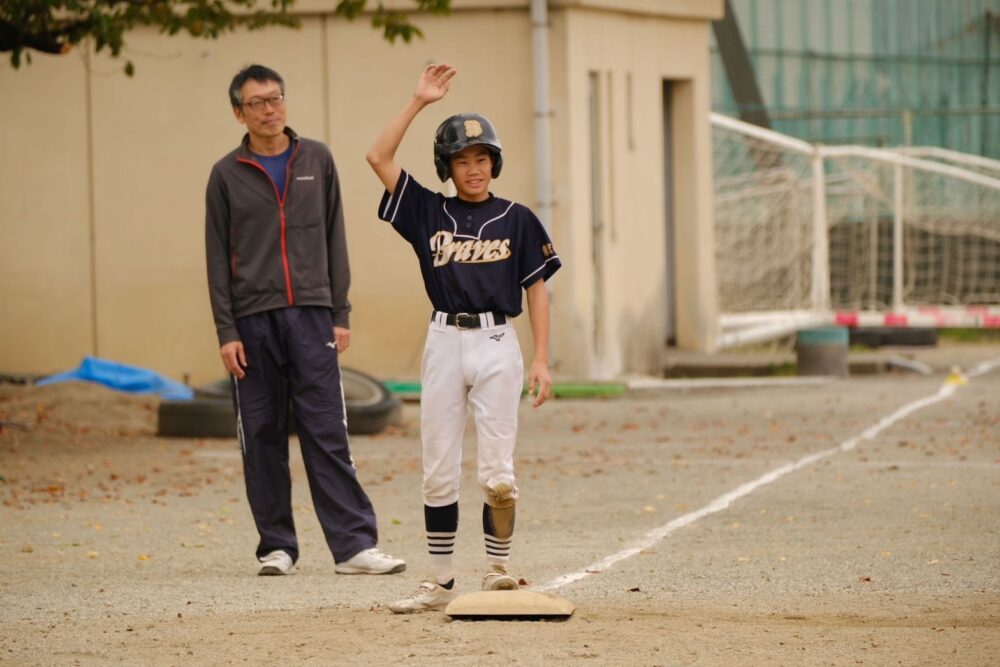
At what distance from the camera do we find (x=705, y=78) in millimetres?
22391

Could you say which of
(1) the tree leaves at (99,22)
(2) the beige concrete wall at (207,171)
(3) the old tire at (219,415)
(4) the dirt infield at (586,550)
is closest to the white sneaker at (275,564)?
(4) the dirt infield at (586,550)

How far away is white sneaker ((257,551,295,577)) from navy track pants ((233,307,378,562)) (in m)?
0.04

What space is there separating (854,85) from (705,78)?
1808 centimetres

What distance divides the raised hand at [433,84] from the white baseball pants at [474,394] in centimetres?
86

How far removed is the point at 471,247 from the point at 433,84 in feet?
2.17

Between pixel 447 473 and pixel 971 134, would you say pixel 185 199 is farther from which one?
pixel 971 134

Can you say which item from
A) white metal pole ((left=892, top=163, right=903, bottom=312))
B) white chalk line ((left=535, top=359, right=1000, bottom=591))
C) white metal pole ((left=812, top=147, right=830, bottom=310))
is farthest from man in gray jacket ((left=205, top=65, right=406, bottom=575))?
white metal pole ((left=812, top=147, right=830, bottom=310))

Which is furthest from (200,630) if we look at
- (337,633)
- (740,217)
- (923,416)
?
(740,217)

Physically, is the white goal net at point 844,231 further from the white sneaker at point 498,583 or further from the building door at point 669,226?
the white sneaker at point 498,583

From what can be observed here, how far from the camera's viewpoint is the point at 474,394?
693 centimetres

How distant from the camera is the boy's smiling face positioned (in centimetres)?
696

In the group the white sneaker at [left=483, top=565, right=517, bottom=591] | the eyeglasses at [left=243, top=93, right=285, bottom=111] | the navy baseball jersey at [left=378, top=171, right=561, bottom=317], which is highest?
the eyeglasses at [left=243, top=93, right=285, bottom=111]

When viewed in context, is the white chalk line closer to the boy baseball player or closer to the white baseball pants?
the boy baseball player

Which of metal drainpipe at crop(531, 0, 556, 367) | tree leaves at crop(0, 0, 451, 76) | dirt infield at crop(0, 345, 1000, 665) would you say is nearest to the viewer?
dirt infield at crop(0, 345, 1000, 665)
